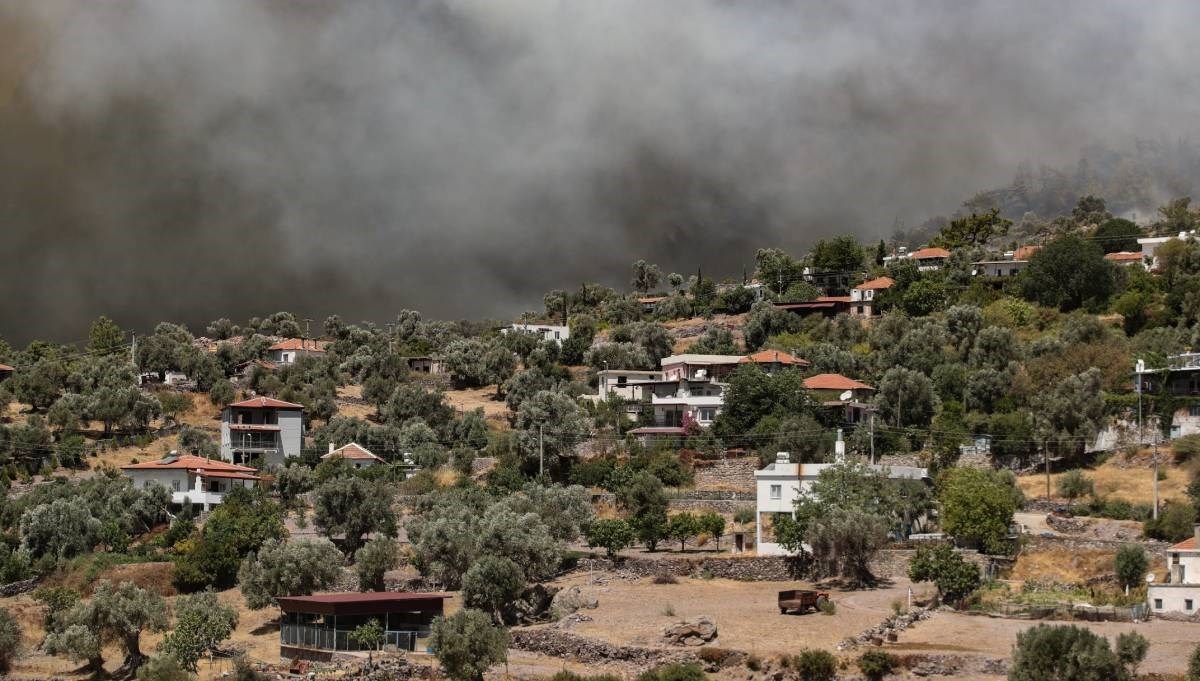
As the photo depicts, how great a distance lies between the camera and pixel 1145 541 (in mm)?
65250

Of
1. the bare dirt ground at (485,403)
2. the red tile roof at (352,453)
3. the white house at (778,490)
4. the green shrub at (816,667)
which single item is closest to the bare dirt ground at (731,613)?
the green shrub at (816,667)

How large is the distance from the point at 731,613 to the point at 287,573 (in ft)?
59.2

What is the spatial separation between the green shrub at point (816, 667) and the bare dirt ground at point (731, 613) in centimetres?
166

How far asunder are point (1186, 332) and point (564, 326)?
53.9 m

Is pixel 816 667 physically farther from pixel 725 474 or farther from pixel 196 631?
pixel 725 474

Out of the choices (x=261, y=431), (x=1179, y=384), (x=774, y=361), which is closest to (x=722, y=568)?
(x=1179, y=384)

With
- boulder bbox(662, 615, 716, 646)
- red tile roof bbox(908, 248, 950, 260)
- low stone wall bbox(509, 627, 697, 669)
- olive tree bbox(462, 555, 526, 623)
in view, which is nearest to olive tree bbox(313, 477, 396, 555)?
olive tree bbox(462, 555, 526, 623)

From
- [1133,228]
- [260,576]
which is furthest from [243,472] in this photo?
[1133,228]

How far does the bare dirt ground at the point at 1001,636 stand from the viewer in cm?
4760

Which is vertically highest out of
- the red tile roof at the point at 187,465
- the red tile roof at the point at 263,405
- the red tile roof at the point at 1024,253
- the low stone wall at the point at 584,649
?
the red tile roof at the point at 1024,253

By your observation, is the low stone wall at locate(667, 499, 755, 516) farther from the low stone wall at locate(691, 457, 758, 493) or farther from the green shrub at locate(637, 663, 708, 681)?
the green shrub at locate(637, 663, 708, 681)

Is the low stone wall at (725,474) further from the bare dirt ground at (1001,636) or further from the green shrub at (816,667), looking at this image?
the green shrub at (816,667)

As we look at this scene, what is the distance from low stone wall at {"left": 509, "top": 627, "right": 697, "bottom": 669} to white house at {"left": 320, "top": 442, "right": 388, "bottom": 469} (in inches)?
1407

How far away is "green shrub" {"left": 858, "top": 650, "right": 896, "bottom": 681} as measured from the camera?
48.8m
